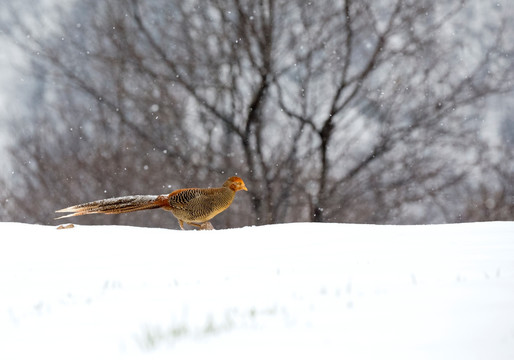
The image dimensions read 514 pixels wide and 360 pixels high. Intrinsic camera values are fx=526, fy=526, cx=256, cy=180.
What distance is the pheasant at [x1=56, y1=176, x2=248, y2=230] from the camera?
17.1ft

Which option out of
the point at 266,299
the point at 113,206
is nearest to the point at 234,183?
the point at 113,206

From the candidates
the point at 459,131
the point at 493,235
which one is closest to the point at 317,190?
the point at 459,131

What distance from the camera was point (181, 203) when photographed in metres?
5.25

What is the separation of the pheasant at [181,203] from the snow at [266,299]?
1649 millimetres

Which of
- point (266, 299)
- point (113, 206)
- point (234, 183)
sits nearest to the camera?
point (266, 299)

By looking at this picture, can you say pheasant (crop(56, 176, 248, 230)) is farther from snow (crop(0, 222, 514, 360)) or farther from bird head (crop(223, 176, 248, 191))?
snow (crop(0, 222, 514, 360))

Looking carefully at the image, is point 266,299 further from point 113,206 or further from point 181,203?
point 113,206

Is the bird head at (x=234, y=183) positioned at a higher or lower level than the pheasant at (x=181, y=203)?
higher

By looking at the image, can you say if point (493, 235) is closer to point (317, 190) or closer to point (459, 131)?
point (317, 190)

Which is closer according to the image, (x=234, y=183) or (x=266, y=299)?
(x=266, y=299)

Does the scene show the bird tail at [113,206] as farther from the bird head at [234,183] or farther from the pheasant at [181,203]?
the bird head at [234,183]

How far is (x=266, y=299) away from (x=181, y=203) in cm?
345

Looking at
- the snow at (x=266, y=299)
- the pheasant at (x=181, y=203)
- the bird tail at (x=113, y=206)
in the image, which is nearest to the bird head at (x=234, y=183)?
the pheasant at (x=181, y=203)

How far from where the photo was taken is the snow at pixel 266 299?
1415 millimetres
